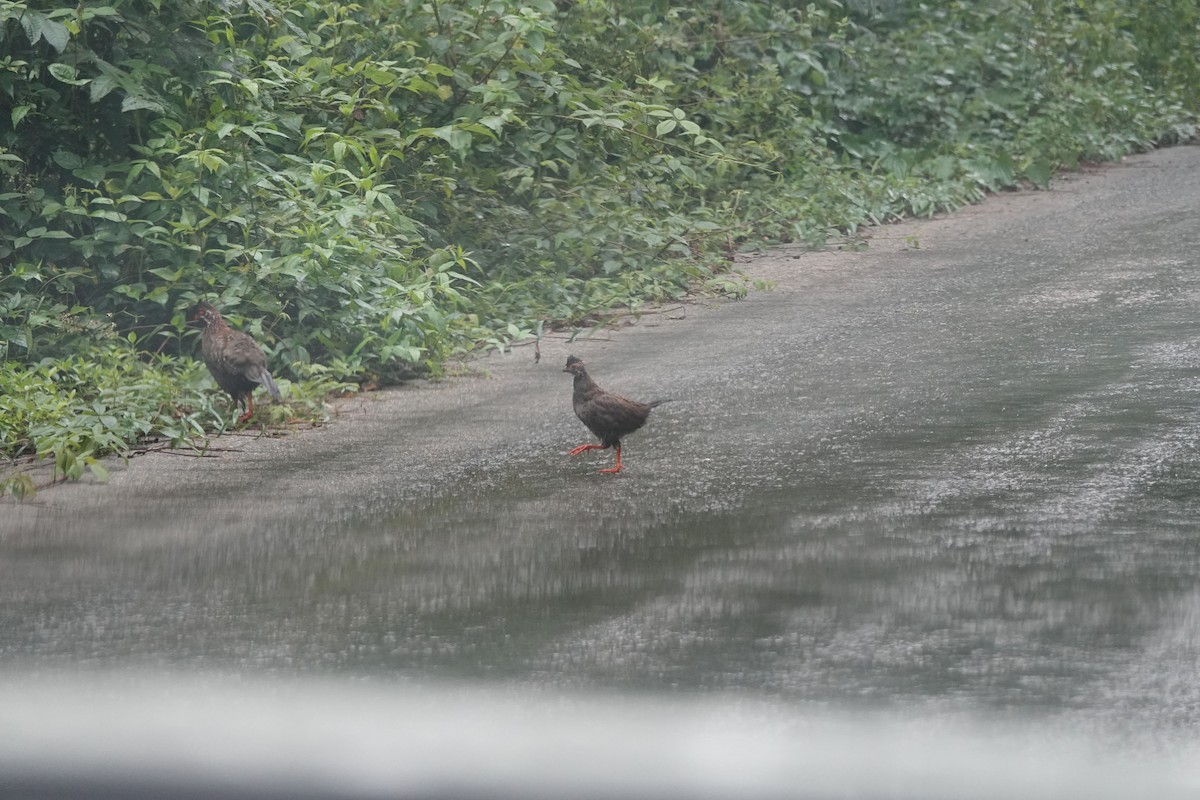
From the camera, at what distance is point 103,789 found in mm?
3816

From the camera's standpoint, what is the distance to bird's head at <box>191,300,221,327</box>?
764 cm

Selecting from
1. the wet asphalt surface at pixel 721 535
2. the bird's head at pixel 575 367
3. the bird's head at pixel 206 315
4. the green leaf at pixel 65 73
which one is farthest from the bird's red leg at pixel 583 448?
the green leaf at pixel 65 73

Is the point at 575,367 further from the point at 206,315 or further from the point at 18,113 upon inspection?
the point at 18,113

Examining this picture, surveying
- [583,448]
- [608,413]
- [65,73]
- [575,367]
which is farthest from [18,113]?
[608,413]

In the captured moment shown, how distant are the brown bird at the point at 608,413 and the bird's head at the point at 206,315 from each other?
209cm

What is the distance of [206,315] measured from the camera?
25.3ft

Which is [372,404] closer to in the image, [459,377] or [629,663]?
[459,377]

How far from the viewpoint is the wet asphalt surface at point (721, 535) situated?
4309 millimetres

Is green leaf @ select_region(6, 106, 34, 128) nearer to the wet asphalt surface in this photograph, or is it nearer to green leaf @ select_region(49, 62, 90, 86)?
green leaf @ select_region(49, 62, 90, 86)

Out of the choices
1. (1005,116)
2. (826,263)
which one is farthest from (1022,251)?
(1005,116)

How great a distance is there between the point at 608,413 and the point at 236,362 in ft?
6.15

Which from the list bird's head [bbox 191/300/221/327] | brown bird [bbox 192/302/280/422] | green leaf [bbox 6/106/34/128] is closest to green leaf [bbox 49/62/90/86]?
→ green leaf [bbox 6/106/34/128]

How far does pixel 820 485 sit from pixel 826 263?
5604 millimetres

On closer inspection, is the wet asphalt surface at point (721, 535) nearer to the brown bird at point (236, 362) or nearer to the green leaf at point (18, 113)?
the brown bird at point (236, 362)
